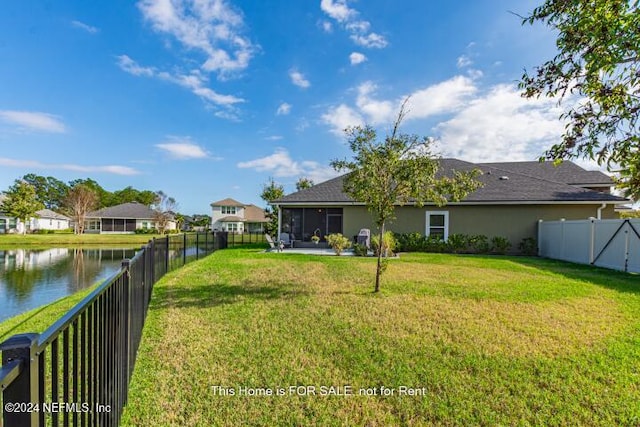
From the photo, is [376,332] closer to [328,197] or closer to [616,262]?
[616,262]

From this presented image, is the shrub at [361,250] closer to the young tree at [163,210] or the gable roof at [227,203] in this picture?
the young tree at [163,210]

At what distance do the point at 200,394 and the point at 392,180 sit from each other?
5446 mm

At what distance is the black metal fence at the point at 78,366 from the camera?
3.57 feet

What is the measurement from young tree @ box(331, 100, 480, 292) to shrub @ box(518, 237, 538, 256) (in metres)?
10.2

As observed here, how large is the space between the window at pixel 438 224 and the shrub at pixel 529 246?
3450 millimetres

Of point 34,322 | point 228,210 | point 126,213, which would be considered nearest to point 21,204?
point 126,213

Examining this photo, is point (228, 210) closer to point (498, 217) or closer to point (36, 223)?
point (36, 223)

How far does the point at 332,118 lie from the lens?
51.3 feet

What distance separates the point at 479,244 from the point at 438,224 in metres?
2.13

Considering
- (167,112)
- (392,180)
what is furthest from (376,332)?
(167,112)

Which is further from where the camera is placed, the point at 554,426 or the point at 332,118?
the point at 332,118

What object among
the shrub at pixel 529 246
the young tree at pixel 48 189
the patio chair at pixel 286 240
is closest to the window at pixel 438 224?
the shrub at pixel 529 246

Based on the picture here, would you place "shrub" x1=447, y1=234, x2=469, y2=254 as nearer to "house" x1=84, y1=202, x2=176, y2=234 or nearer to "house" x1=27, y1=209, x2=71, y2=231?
"house" x1=84, y1=202, x2=176, y2=234

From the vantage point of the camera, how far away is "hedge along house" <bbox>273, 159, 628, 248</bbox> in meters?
14.6
